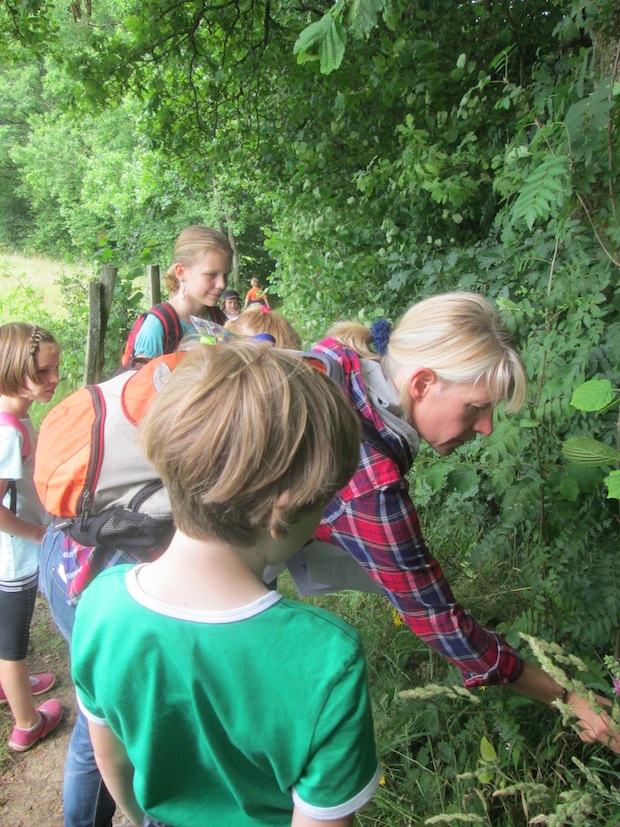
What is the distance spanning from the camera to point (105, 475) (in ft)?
4.54

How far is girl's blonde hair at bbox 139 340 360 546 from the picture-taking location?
868 mm

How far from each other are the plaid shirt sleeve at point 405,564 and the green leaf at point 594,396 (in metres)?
0.56

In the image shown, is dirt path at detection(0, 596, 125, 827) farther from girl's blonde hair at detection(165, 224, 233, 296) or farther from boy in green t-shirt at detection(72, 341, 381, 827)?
girl's blonde hair at detection(165, 224, 233, 296)

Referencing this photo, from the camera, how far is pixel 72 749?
162 centimetres

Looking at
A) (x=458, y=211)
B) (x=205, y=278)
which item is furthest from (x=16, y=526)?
(x=458, y=211)

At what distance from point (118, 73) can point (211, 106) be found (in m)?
0.88

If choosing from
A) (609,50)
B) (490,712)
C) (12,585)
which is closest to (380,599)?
(490,712)

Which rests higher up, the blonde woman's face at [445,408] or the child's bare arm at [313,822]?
the blonde woman's face at [445,408]

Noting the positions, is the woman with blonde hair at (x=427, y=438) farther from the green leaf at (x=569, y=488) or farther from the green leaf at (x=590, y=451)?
the green leaf at (x=569, y=488)

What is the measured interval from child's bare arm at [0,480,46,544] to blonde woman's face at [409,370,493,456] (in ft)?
4.48

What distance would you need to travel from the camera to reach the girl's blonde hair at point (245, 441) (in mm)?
868

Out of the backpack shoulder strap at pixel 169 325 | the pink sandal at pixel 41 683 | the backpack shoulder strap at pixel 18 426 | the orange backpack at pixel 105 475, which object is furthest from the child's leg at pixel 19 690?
the backpack shoulder strap at pixel 169 325

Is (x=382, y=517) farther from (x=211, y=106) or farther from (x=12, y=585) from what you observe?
(x=211, y=106)

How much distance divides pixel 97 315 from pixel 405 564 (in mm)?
4204
